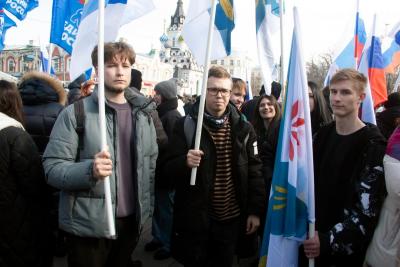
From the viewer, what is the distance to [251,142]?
3.08 m

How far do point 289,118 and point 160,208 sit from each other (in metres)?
2.62

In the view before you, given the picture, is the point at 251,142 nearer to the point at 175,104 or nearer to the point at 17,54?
the point at 175,104

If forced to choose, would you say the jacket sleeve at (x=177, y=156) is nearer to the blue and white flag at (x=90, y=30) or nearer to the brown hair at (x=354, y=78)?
the blue and white flag at (x=90, y=30)

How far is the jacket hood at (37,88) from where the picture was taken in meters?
3.59

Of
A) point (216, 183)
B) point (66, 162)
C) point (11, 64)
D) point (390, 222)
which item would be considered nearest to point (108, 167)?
point (66, 162)

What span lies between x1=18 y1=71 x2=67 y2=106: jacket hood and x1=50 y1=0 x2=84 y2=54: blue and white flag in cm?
52

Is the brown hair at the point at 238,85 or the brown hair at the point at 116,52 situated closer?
the brown hair at the point at 116,52

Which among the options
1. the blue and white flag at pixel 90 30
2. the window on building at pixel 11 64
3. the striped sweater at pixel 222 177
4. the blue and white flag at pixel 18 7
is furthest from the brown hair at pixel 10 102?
the window on building at pixel 11 64

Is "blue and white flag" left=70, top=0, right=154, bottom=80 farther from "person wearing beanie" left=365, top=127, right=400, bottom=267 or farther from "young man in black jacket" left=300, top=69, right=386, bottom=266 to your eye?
"person wearing beanie" left=365, top=127, right=400, bottom=267

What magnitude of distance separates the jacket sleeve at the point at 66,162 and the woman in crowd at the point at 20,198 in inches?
10.5

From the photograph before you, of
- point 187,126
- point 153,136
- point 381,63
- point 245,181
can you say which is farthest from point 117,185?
point 381,63

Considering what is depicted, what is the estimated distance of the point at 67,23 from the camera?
414cm

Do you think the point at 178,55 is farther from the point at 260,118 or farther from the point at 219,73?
the point at 219,73

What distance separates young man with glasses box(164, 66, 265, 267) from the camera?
2.90 m
